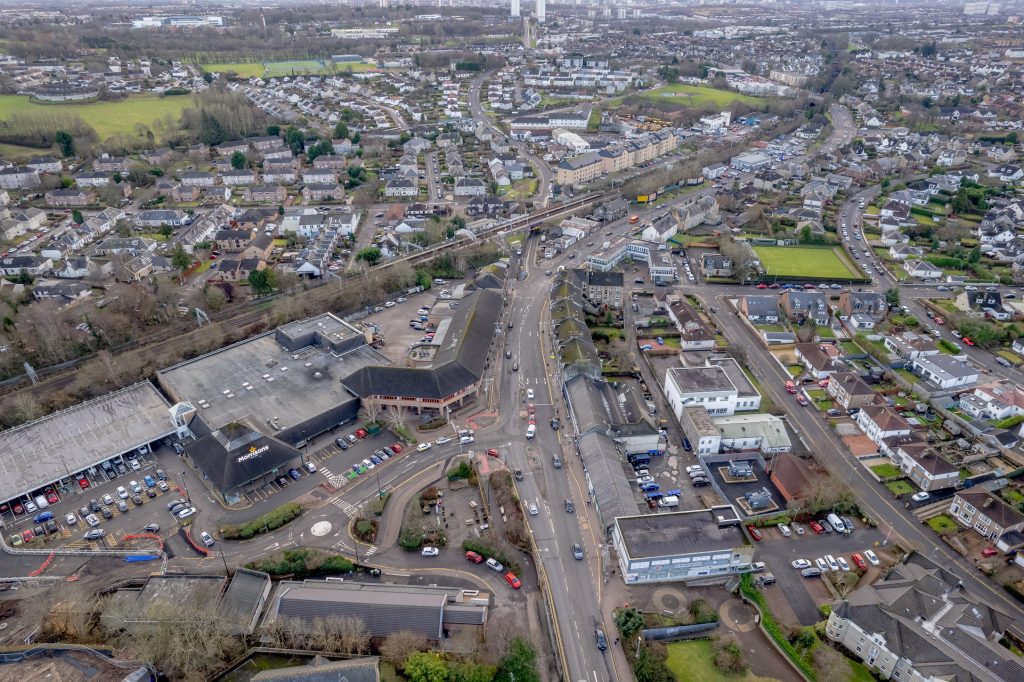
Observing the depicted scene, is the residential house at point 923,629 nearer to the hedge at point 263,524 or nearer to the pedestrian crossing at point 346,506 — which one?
the pedestrian crossing at point 346,506

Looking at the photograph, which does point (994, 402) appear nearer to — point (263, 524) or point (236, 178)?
point (263, 524)

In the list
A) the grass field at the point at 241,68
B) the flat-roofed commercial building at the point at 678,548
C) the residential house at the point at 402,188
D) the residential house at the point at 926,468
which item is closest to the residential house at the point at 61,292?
the residential house at the point at 402,188

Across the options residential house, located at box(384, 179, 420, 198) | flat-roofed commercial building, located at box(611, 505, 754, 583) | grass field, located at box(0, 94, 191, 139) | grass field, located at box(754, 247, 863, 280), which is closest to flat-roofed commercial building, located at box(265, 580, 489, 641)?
flat-roofed commercial building, located at box(611, 505, 754, 583)

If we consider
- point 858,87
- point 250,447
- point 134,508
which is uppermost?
point 858,87

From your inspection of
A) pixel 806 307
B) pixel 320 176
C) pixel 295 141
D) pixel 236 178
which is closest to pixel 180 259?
pixel 236 178

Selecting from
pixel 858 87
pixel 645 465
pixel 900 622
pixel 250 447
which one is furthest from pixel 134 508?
pixel 858 87

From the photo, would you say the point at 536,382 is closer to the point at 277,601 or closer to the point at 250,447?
the point at 250,447

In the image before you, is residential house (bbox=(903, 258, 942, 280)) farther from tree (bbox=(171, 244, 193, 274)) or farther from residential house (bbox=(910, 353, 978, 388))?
tree (bbox=(171, 244, 193, 274))
